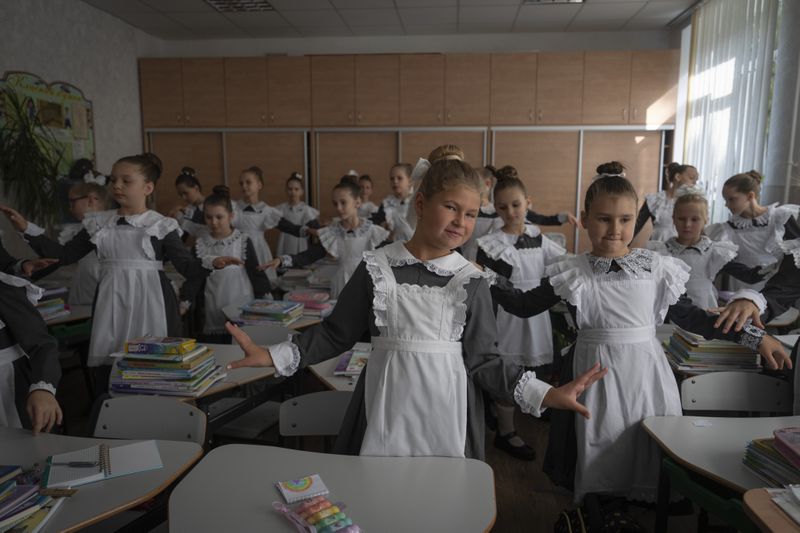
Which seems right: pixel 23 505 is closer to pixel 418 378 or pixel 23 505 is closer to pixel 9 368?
pixel 9 368

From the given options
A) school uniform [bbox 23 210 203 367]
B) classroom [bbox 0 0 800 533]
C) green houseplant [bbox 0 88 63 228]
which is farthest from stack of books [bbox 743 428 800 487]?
green houseplant [bbox 0 88 63 228]

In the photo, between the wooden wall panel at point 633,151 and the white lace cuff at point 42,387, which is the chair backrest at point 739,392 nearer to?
the white lace cuff at point 42,387

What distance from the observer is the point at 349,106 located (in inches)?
257

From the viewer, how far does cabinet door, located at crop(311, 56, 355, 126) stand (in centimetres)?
647

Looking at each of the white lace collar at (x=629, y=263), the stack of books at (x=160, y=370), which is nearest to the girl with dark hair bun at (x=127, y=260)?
the stack of books at (x=160, y=370)

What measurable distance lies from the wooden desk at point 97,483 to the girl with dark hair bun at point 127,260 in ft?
3.46

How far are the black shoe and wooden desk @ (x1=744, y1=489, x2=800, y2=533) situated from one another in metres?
1.80

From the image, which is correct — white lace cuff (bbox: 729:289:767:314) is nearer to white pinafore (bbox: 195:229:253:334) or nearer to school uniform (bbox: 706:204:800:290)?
school uniform (bbox: 706:204:800:290)

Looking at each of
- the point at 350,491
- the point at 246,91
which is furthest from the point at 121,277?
the point at 246,91

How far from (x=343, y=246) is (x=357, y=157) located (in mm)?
3078

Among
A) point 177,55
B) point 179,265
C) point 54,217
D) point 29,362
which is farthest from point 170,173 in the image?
point 29,362

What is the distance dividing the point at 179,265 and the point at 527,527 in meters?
2.01

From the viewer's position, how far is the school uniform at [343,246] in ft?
12.3

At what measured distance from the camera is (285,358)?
1383 mm
